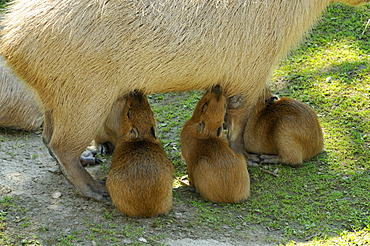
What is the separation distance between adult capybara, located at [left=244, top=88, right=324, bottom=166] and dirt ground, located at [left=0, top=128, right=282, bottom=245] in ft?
2.90

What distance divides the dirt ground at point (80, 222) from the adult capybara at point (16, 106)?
31.6 inches

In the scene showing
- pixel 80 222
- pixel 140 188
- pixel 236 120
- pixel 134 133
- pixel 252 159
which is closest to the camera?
pixel 140 188

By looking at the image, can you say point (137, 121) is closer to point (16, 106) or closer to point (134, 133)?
point (134, 133)

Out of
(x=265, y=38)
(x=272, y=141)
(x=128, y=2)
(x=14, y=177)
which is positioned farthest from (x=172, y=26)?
(x=14, y=177)

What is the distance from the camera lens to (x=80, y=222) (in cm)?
369

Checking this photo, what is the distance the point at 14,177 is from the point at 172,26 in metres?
1.77

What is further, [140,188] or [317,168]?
[317,168]

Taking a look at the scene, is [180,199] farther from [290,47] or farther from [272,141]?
[290,47]

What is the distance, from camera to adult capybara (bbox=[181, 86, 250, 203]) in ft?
12.8

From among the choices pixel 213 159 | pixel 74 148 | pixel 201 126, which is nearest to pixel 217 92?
pixel 201 126

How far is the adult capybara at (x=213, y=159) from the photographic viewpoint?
389cm

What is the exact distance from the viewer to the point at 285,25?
429 centimetres

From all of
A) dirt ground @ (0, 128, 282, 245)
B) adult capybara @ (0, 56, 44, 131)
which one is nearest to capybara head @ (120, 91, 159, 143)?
dirt ground @ (0, 128, 282, 245)

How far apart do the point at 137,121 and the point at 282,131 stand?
129 cm
